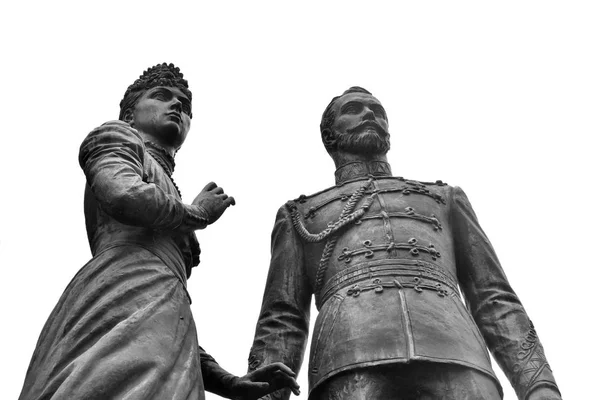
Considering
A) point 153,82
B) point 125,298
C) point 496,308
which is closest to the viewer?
point 125,298

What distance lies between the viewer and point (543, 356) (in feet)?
29.1

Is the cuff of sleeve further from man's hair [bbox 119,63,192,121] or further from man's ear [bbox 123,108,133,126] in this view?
man's hair [bbox 119,63,192,121]

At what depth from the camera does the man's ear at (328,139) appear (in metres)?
10.9

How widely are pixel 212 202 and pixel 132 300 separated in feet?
4.51

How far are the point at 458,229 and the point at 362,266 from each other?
1.30m

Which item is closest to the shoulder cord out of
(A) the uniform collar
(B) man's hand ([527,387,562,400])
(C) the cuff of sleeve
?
(A) the uniform collar

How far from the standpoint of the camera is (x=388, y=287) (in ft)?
29.0

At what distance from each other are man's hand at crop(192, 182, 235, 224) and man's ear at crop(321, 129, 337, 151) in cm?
199

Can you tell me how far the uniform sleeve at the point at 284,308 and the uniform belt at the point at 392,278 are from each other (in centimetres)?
44

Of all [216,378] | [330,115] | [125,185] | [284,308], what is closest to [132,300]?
[125,185]

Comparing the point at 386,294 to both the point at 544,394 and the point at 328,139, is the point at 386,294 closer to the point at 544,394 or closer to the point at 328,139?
the point at 544,394

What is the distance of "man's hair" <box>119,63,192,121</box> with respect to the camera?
1010 centimetres

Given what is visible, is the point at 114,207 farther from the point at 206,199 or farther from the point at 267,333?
the point at 267,333

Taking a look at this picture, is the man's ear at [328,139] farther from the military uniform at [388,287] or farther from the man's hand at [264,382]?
the man's hand at [264,382]
